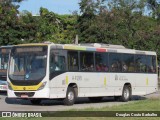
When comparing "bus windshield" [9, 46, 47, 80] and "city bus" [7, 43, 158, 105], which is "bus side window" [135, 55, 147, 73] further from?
"bus windshield" [9, 46, 47, 80]

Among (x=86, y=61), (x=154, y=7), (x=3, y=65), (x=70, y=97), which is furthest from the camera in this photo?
(x=154, y=7)

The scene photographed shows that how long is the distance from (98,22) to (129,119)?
1255 inches

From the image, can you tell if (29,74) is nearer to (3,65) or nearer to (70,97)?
(70,97)

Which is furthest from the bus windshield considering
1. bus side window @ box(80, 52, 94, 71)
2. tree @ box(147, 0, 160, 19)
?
tree @ box(147, 0, 160, 19)

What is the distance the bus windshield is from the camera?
21938 mm

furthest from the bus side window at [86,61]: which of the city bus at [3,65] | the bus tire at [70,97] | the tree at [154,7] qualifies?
the tree at [154,7]

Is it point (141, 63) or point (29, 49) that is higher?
point (29, 49)

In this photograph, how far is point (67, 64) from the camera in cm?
2288

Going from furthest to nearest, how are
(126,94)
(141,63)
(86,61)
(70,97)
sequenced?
(141,63), (126,94), (86,61), (70,97)

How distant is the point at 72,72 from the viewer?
2309cm

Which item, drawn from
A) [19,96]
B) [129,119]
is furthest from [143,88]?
[129,119]

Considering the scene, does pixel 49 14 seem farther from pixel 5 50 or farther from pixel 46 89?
pixel 46 89

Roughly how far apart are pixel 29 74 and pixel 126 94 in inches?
285

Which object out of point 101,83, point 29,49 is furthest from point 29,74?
point 101,83
